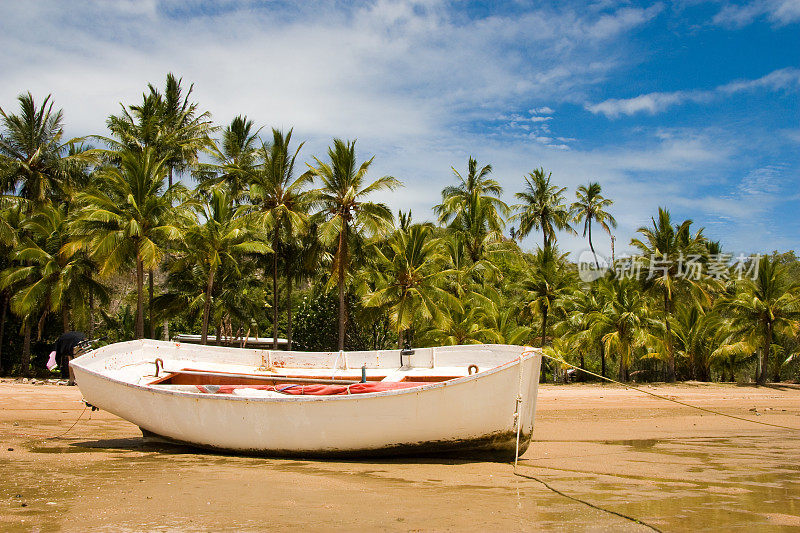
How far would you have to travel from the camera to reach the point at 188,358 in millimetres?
10859

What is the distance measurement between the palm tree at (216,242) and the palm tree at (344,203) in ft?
8.96

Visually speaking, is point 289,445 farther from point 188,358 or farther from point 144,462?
point 188,358

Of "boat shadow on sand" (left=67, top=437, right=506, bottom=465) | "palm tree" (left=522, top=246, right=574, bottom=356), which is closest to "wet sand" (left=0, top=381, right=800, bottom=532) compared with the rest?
"boat shadow on sand" (left=67, top=437, right=506, bottom=465)

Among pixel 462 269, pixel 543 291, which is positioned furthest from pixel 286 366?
pixel 543 291

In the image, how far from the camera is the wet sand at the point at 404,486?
15.7ft

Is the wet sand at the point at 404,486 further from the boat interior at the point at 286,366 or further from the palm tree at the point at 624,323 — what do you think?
the palm tree at the point at 624,323

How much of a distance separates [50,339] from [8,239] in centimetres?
510

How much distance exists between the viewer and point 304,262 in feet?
82.3

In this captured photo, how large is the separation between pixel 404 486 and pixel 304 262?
64.0 ft

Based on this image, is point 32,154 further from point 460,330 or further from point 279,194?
point 460,330

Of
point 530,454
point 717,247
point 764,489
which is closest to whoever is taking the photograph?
point 764,489

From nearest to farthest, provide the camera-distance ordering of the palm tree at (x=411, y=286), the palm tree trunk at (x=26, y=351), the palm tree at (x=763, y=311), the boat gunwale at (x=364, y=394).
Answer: the boat gunwale at (x=364, y=394) → the palm tree at (x=411, y=286) → the palm tree trunk at (x=26, y=351) → the palm tree at (x=763, y=311)

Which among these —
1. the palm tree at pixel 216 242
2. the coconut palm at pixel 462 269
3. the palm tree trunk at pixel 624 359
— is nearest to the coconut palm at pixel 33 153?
the palm tree at pixel 216 242

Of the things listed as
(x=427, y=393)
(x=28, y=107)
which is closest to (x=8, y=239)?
(x=28, y=107)
